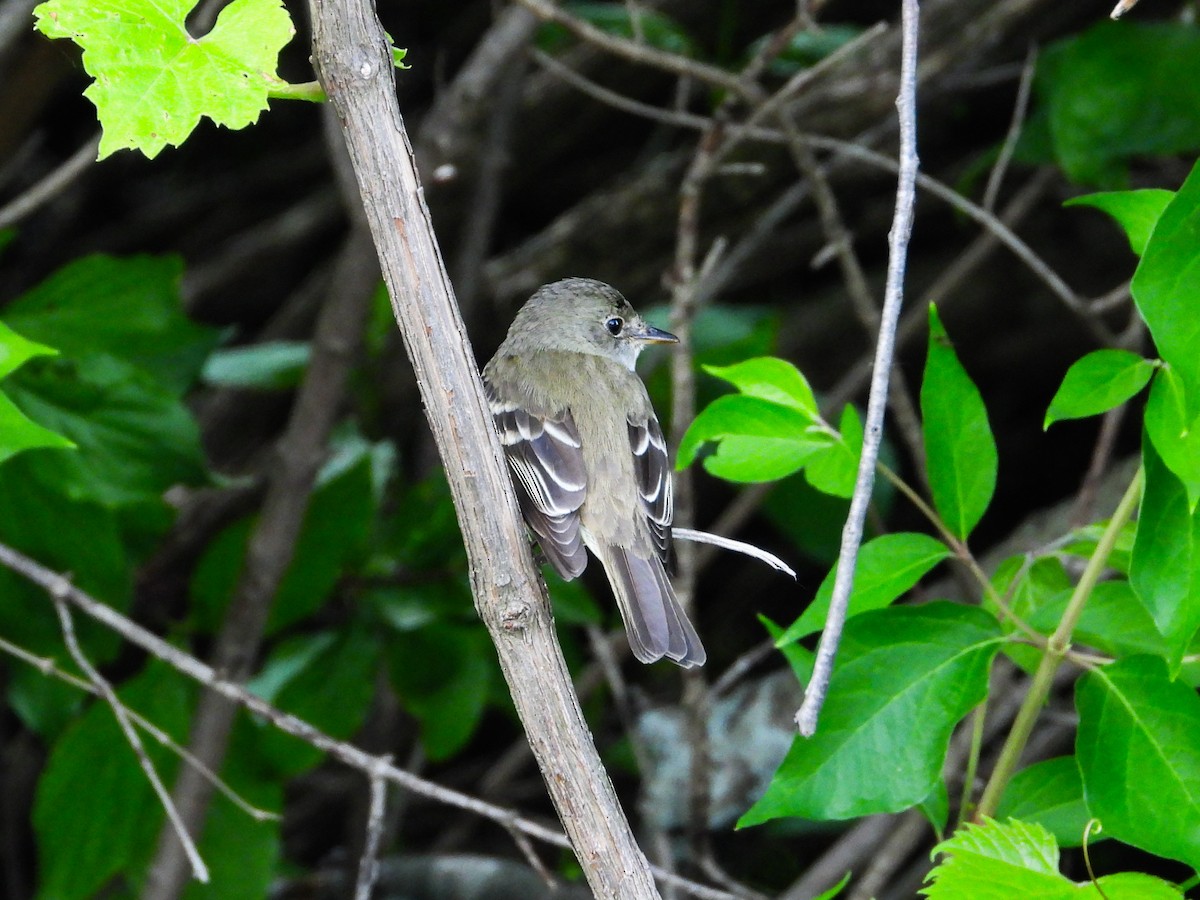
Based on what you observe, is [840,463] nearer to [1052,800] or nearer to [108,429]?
[1052,800]

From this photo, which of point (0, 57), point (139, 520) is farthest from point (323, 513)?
point (0, 57)

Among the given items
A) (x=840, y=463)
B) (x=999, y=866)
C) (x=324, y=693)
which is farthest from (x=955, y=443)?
(x=324, y=693)

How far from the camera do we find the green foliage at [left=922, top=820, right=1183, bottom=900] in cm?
179

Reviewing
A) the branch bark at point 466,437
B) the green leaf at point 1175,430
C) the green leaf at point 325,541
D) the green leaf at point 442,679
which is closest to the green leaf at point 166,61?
the branch bark at point 466,437

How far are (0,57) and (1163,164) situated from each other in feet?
12.9

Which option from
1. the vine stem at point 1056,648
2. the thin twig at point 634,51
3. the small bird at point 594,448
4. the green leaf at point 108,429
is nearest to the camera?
the vine stem at point 1056,648

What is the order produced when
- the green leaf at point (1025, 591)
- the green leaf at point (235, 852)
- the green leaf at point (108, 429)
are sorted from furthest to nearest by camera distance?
the green leaf at point (235, 852) → the green leaf at point (108, 429) → the green leaf at point (1025, 591)

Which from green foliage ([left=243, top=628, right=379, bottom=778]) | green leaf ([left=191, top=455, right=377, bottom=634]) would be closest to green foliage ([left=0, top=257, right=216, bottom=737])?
green leaf ([left=191, top=455, right=377, bottom=634])

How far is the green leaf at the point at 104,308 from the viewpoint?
337 centimetres

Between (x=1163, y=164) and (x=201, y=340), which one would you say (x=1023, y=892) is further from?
(x=1163, y=164)

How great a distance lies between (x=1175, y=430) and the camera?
1.93 metres

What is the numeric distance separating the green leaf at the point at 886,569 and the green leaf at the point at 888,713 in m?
0.07

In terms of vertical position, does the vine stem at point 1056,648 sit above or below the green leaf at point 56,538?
below

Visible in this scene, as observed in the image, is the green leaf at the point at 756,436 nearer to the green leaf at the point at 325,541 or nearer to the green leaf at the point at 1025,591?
the green leaf at the point at 1025,591
